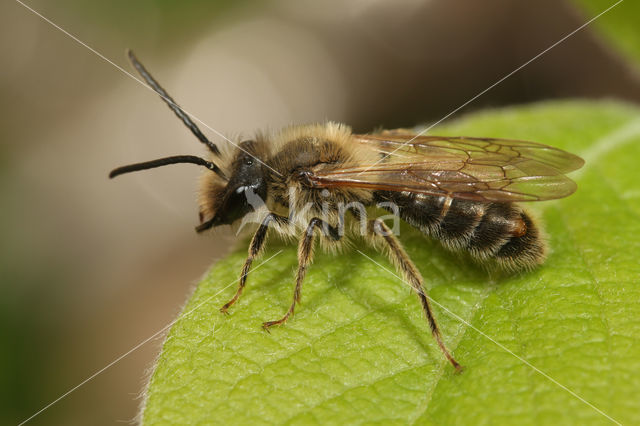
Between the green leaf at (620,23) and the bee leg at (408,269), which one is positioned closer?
the bee leg at (408,269)

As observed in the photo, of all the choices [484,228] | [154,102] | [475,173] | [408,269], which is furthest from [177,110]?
[154,102]

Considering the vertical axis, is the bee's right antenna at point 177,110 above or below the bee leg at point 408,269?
above

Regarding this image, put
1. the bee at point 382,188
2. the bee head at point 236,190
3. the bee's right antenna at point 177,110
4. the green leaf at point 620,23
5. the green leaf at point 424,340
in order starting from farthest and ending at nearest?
the green leaf at point 620,23 → the bee's right antenna at point 177,110 → the bee head at point 236,190 → the bee at point 382,188 → the green leaf at point 424,340

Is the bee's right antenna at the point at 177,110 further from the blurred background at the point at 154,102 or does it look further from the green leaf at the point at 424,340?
the blurred background at the point at 154,102

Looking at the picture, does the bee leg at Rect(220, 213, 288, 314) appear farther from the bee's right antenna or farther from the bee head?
the bee's right antenna

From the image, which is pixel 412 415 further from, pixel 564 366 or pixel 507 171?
pixel 507 171

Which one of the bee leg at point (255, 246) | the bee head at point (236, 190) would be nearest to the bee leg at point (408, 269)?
the bee leg at point (255, 246)
